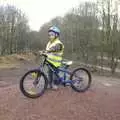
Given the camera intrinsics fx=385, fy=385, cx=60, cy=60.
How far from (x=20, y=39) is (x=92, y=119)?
157 feet

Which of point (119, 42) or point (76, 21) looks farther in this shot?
point (76, 21)

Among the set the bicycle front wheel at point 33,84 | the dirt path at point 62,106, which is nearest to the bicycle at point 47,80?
the bicycle front wheel at point 33,84

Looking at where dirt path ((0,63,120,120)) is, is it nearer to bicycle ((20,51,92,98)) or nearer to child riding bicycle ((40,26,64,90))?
bicycle ((20,51,92,98))

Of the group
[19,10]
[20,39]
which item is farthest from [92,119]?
[20,39]

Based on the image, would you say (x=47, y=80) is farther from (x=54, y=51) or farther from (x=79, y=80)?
(x=79, y=80)

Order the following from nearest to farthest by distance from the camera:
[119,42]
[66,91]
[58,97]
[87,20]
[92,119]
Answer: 1. [92,119]
2. [58,97]
3. [66,91]
4. [119,42]
5. [87,20]

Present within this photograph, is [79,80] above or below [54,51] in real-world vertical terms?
below

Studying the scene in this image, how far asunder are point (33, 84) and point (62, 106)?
37.5 inches

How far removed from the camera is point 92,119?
270 inches

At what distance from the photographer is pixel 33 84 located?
26.9ft

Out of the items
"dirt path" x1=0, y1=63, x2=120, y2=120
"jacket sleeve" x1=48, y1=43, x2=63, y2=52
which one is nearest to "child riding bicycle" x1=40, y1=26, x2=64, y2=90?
"jacket sleeve" x1=48, y1=43, x2=63, y2=52

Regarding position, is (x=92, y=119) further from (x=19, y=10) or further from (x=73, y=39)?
(x=19, y=10)

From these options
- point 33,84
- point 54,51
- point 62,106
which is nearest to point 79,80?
point 54,51

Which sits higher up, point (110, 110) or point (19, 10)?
point (19, 10)
